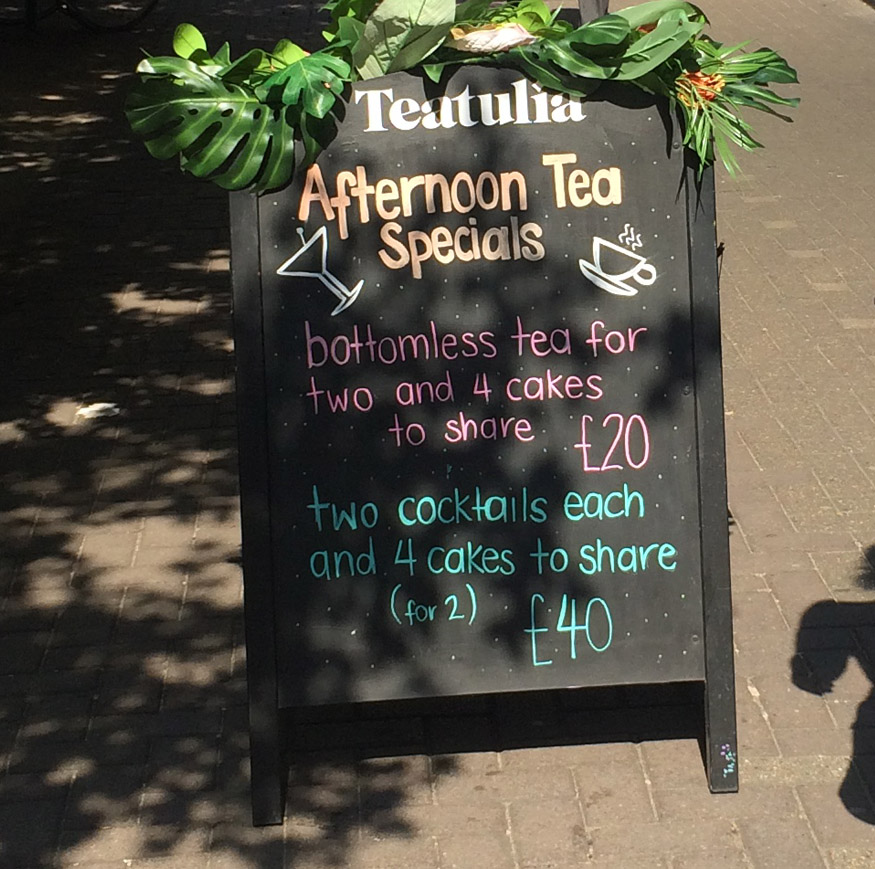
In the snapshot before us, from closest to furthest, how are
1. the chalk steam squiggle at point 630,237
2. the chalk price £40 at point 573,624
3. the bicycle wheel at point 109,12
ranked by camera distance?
the chalk steam squiggle at point 630,237 → the chalk price £40 at point 573,624 → the bicycle wheel at point 109,12

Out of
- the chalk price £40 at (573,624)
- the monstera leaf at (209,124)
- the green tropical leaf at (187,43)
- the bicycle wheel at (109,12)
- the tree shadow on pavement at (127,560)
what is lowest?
the bicycle wheel at (109,12)

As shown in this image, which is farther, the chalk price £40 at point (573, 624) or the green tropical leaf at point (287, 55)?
the chalk price £40 at point (573, 624)

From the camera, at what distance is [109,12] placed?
57.5 ft

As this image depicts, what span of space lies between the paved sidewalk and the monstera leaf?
176cm

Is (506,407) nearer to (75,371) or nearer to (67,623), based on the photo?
(67,623)

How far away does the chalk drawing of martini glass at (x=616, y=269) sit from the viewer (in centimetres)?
377

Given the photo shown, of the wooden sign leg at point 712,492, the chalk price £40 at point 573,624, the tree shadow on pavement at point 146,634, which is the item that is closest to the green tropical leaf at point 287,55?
the wooden sign leg at point 712,492

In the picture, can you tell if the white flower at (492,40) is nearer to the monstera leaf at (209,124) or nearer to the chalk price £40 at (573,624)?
the monstera leaf at (209,124)

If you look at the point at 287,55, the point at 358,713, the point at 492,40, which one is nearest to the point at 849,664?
the point at 358,713

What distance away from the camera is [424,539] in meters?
3.89

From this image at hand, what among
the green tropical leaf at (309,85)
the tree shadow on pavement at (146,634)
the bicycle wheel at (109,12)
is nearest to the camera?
the green tropical leaf at (309,85)

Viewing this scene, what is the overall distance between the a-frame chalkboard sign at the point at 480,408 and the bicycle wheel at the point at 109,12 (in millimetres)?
13351

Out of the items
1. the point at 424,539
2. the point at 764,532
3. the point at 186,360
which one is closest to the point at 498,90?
the point at 424,539

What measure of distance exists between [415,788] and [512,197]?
169cm
